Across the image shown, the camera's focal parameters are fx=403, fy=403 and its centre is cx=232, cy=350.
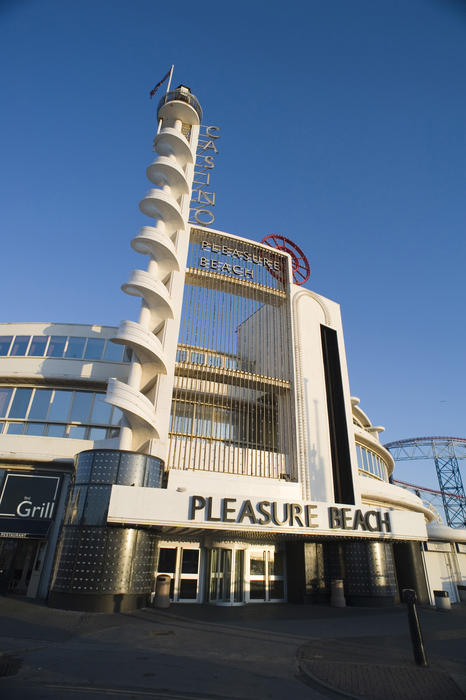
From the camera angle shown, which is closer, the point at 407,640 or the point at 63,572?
the point at 407,640

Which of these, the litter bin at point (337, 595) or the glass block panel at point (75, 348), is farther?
the glass block panel at point (75, 348)

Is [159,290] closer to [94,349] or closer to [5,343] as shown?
[94,349]

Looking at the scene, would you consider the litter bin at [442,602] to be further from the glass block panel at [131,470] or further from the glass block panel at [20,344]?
the glass block panel at [20,344]

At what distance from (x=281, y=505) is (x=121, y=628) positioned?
7.70 metres

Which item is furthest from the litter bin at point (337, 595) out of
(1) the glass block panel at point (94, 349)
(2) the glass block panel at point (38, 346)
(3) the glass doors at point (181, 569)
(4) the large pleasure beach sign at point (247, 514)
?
(2) the glass block panel at point (38, 346)

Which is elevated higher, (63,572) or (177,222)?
(177,222)

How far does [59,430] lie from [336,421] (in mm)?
16468

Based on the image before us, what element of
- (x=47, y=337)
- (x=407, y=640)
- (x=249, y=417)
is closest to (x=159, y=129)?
(x=47, y=337)

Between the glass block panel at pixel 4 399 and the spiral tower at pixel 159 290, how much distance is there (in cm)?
798

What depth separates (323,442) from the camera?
2366 cm

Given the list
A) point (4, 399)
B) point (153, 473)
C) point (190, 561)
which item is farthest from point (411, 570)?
point (4, 399)

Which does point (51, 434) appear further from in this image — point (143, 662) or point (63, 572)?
point (143, 662)

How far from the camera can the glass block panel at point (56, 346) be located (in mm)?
25147

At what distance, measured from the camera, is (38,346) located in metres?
25.5
